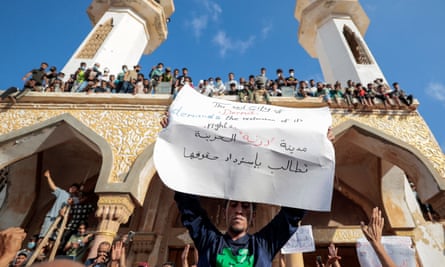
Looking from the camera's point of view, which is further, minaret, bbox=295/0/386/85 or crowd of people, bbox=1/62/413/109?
minaret, bbox=295/0/386/85

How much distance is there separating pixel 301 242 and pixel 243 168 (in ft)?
10.5

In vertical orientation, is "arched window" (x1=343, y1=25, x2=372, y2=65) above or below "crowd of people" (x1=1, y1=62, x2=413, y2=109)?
above

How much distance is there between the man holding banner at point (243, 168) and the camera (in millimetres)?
1488

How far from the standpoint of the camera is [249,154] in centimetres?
191

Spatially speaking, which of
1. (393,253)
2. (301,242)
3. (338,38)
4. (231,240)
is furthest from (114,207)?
(338,38)

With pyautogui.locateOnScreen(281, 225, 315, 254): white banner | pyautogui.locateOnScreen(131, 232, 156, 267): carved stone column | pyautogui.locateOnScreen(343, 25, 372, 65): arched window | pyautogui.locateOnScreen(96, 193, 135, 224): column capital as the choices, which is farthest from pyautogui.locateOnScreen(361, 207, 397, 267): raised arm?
pyautogui.locateOnScreen(343, 25, 372, 65): arched window

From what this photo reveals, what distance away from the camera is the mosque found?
15.7ft

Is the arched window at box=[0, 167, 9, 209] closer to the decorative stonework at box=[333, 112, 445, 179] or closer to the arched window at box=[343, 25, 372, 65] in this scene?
the decorative stonework at box=[333, 112, 445, 179]

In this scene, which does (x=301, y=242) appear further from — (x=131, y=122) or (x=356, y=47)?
(x=356, y=47)

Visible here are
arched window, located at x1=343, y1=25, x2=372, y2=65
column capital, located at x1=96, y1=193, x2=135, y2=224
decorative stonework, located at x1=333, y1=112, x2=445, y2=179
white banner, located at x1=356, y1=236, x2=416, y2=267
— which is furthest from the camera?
arched window, located at x1=343, y1=25, x2=372, y2=65

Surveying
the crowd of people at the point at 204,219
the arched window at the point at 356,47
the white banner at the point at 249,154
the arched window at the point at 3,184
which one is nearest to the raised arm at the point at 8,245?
the crowd of people at the point at 204,219

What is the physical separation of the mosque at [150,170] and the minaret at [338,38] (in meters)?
0.35

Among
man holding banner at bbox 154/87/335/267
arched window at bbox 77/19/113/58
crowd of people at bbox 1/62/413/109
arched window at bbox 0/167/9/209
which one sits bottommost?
man holding banner at bbox 154/87/335/267

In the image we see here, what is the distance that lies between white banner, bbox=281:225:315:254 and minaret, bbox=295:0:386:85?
21.4 feet
